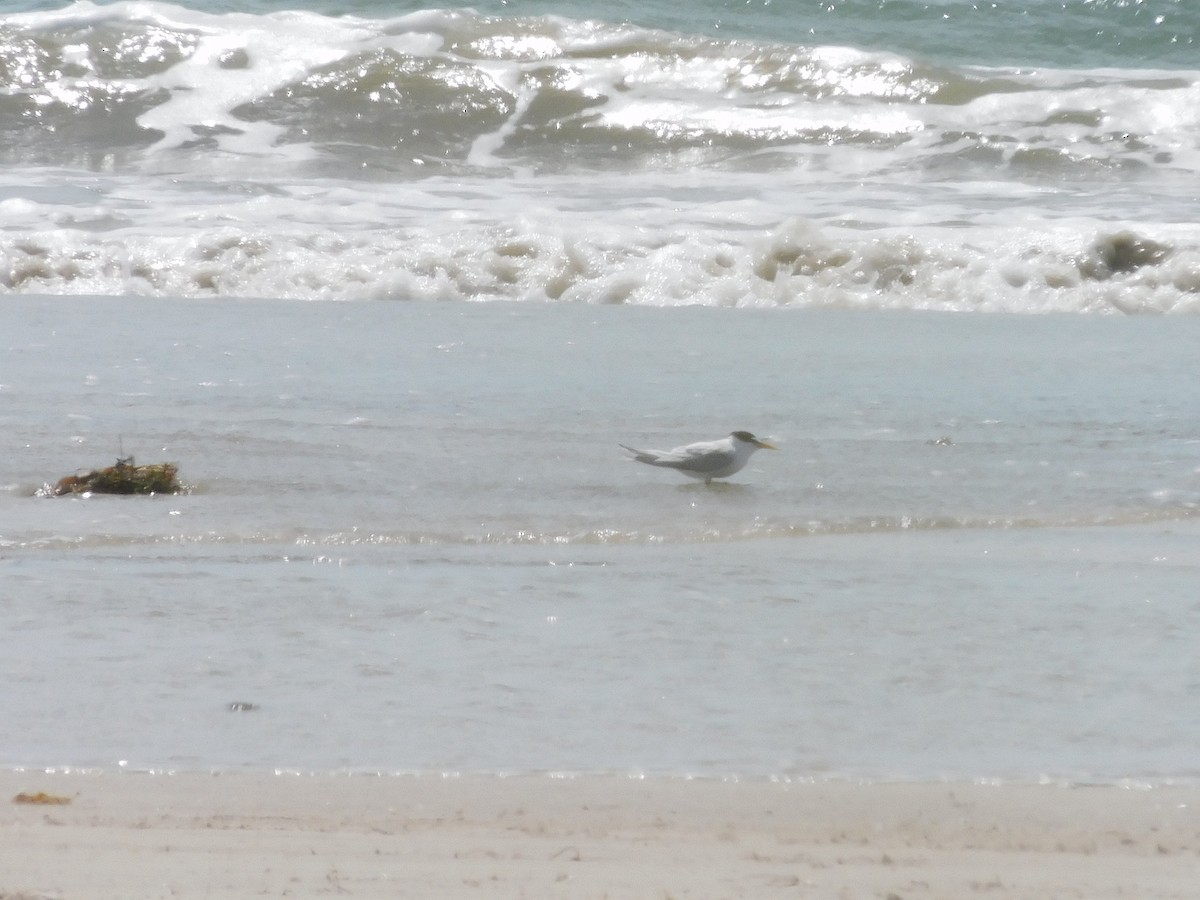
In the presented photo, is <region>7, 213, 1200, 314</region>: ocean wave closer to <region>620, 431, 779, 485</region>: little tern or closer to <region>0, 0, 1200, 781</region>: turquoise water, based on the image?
<region>0, 0, 1200, 781</region>: turquoise water

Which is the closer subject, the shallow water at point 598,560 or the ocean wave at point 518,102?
the shallow water at point 598,560

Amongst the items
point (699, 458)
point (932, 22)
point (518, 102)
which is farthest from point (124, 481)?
point (932, 22)

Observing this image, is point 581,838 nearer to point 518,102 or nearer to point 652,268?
point 652,268

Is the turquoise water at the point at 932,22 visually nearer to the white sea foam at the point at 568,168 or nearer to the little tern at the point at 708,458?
the white sea foam at the point at 568,168

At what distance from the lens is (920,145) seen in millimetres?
11781

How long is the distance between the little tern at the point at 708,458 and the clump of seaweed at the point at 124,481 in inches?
47.0

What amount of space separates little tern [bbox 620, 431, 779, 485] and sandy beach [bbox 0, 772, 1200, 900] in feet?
6.77

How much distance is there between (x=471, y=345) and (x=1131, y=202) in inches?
211

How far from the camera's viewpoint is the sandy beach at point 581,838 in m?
1.66

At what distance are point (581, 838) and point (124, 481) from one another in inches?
92.9

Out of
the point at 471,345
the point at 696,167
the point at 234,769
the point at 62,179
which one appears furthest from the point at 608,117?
the point at 234,769

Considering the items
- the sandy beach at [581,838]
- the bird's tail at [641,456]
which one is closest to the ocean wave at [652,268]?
the bird's tail at [641,456]

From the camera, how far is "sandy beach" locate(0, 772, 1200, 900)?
1660 mm

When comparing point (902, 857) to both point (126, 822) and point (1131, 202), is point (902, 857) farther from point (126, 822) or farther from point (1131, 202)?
point (1131, 202)
